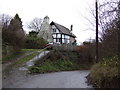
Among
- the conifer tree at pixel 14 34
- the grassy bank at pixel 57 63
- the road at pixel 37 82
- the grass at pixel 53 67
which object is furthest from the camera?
the conifer tree at pixel 14 34

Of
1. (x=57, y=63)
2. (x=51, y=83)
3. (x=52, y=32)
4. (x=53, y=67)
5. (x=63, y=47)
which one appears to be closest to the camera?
(x=51, y=83)

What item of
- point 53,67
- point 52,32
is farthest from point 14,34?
point 52,32

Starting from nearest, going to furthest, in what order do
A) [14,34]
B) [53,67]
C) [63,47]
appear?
[14,34] → [53,67] → [63,47]

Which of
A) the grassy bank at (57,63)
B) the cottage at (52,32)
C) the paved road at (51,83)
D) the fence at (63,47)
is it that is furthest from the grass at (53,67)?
the cottage at (52,32)

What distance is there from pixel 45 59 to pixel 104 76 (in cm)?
1595

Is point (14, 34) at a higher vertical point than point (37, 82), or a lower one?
higher

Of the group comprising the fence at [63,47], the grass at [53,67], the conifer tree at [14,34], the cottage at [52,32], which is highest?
A: the cottage at [52,32]

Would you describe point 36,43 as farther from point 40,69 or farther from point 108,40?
point 108,40

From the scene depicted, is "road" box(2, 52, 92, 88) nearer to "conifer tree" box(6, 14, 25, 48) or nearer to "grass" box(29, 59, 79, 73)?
"grass" box(29, 59, 79, 73)

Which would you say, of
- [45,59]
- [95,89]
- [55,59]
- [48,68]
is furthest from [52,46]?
[95,89]

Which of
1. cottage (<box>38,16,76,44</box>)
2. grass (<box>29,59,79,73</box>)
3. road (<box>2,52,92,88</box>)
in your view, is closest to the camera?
road (<box>2,52,92,88</box>)

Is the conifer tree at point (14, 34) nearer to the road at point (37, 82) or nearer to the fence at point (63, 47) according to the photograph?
the road at point (37, 82)

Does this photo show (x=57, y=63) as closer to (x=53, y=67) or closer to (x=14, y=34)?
(x=53, y=67)

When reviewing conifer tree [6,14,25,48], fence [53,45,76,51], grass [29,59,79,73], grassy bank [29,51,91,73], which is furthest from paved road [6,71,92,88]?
fence [53,45,76,51]
